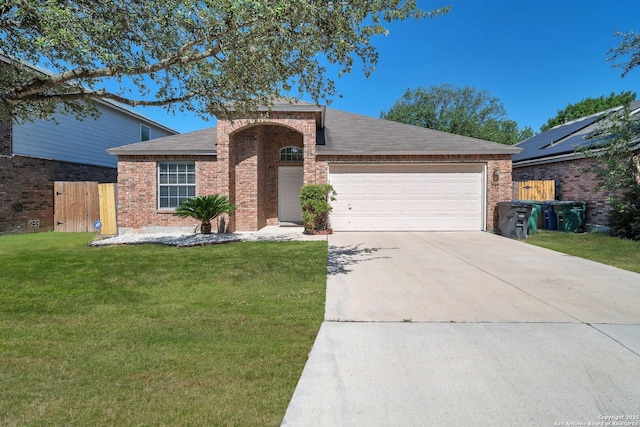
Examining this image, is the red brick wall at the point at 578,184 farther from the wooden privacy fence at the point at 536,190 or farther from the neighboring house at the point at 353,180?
the neighboring house at the point at 353,180

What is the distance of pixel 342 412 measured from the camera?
246 cm

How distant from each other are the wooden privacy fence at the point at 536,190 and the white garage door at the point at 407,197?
363 cm

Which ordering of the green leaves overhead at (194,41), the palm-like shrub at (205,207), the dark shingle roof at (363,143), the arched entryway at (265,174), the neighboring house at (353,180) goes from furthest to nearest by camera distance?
the arched entryway at (265,174), the neighboring house at (353,180), the dark shingle roof at (363,143), the palm-like shrub at (205,207), the green leaves overhead at (194,41)

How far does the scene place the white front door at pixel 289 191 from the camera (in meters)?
14.5

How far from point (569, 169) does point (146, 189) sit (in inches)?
637

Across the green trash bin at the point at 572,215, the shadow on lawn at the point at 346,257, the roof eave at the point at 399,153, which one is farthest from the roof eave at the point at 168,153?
the green trash bin at the point at 572,215

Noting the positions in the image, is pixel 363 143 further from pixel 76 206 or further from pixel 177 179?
pixel 76 206

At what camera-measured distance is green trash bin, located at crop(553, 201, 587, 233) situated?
40.7ft

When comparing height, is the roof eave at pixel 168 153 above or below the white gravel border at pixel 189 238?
above

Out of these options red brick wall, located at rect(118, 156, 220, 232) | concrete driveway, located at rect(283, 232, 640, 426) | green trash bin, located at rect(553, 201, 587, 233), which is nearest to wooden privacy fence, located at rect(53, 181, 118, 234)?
red brick wall, located at rect(118, 156, 220, 232)

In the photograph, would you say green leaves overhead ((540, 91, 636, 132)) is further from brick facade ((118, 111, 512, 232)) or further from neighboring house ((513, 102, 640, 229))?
brick facade ((118, 111, 512, 232))

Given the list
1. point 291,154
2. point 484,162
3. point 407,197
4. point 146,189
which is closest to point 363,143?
point 407,197

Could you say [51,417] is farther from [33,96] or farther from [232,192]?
[232,192]

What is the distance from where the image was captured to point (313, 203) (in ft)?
38.8
